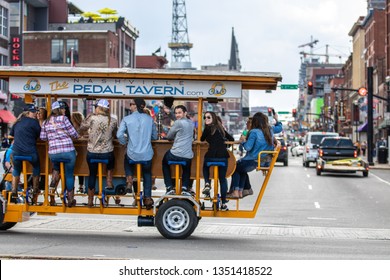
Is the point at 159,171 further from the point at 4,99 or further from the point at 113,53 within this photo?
the point at 113,53

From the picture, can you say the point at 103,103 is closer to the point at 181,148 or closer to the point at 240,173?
the point at 181,148

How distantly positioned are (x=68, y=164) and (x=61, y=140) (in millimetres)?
406

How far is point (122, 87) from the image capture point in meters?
14.0

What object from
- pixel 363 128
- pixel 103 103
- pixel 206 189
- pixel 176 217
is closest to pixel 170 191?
pixel 176 217

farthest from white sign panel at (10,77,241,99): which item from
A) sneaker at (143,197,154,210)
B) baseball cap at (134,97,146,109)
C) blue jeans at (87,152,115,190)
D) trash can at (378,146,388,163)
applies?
trash can at (378,146,388,163)

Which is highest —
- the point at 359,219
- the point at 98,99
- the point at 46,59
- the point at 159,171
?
the point at 46,59

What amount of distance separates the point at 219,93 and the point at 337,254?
350 cm

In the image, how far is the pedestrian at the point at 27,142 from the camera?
1368 cm

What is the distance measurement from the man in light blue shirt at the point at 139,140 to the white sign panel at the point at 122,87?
12.7 inches

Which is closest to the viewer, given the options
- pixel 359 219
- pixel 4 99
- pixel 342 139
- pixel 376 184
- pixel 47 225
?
pixel 47 225

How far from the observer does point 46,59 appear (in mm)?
96188

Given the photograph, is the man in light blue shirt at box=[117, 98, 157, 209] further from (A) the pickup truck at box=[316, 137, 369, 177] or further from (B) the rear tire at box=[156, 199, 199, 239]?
(A) the pickup truck at box=[316, 137, 369, 177]

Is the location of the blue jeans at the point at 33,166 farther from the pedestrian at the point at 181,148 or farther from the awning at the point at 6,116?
the awning at the point at 6,116

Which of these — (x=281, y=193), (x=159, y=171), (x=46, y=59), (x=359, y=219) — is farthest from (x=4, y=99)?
(x=159, y=171)
